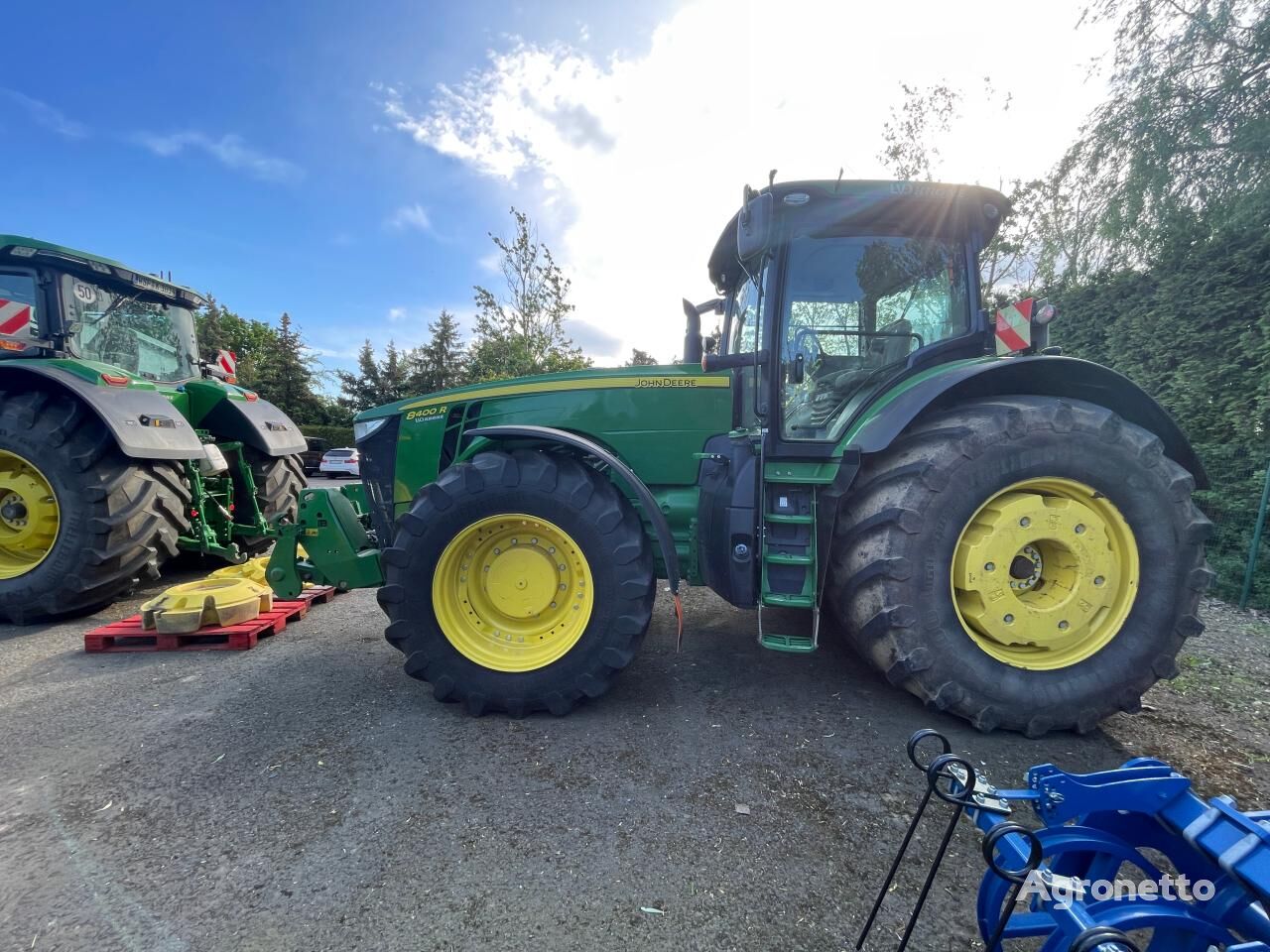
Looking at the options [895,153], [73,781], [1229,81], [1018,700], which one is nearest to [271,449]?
[73,781]

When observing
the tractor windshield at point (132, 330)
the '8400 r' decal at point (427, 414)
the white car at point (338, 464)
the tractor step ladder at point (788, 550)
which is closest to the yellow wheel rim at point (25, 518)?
the tractor windshield at point (132, 330)

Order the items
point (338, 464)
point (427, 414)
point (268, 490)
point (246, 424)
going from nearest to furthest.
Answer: point (427, 414), point (246, 424), point (268, 490), point (338, 464)

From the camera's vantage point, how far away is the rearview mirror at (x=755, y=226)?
234 centimetres

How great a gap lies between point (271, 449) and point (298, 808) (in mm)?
4045

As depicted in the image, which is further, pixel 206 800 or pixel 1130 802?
pixel 206 800

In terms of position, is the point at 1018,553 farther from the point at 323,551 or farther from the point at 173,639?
the point at 173,639

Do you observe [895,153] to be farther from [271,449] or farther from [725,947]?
[725,947]

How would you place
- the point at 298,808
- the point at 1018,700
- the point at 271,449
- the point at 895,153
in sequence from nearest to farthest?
the point at 298,808 < the point at 1018,700 < the point at 271,449 < the point at 895,153

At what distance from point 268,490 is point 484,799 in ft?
14.5

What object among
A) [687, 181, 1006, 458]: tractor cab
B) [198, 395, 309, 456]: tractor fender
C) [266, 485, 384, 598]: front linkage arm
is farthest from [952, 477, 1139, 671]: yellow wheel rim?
[198, 395, 309, 456]: tractor fender

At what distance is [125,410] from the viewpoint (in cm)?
397

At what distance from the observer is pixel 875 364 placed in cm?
289

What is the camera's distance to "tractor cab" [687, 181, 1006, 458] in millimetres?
2689

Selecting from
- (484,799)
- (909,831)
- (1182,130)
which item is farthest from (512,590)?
(1182,130)
